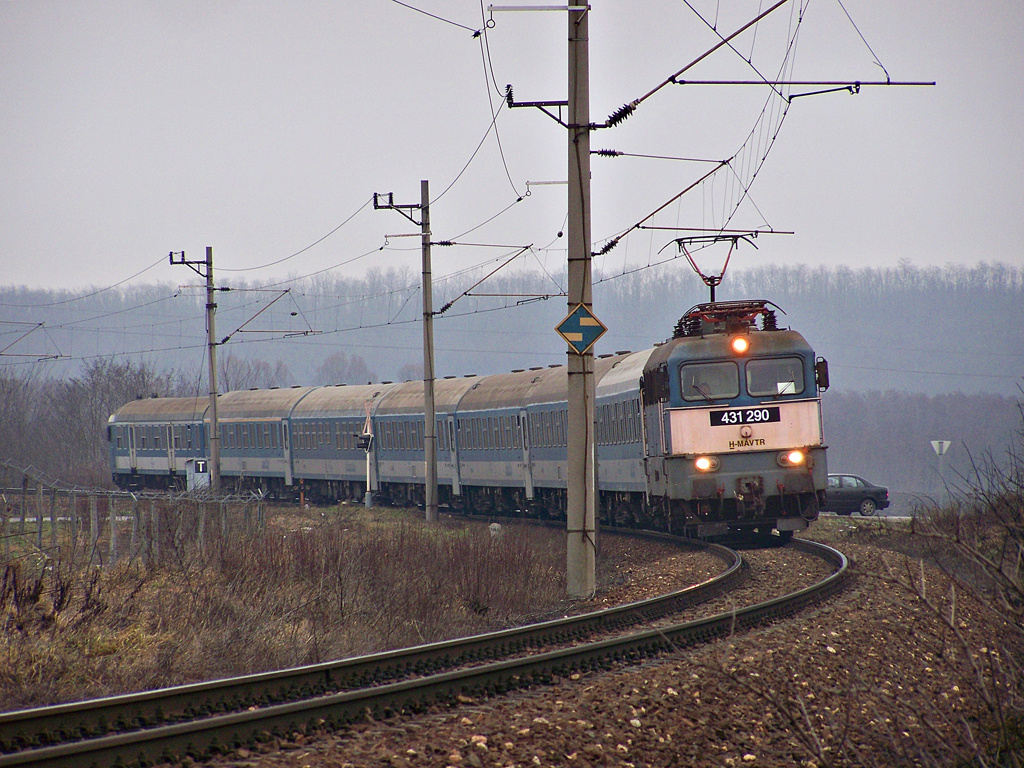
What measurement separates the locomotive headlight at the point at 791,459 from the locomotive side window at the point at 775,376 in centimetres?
94

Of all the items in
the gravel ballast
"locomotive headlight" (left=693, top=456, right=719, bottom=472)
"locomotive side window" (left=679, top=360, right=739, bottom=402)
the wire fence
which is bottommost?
the gravel ballast

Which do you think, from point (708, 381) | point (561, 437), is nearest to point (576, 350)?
point (708, 381)

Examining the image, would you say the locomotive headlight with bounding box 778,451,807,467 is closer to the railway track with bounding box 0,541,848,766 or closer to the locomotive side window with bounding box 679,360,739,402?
the locomotive side window with bounding box 679,360,739,402

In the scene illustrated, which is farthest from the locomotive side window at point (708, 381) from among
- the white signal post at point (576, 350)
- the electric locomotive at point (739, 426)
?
the white signal post at point (576, 350)

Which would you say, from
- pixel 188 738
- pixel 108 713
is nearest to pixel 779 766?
pixel 188 738

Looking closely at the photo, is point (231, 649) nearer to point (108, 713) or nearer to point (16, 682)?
point (16, 682)

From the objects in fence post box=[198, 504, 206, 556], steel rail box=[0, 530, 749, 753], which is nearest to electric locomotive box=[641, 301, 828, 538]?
steel rail box=[0, 530, 749, 753]

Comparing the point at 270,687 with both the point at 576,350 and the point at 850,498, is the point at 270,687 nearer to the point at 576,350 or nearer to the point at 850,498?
the point at 576,350

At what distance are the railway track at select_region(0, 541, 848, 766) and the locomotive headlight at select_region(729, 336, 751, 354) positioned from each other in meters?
6.85

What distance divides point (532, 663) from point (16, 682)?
149 inches

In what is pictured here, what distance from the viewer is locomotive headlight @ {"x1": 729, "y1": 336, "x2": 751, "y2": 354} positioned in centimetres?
1748

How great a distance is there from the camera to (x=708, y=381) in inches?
682

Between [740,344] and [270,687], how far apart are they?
37.9 feet

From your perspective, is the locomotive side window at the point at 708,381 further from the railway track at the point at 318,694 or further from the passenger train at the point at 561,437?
the railway track at the point at 318,694
